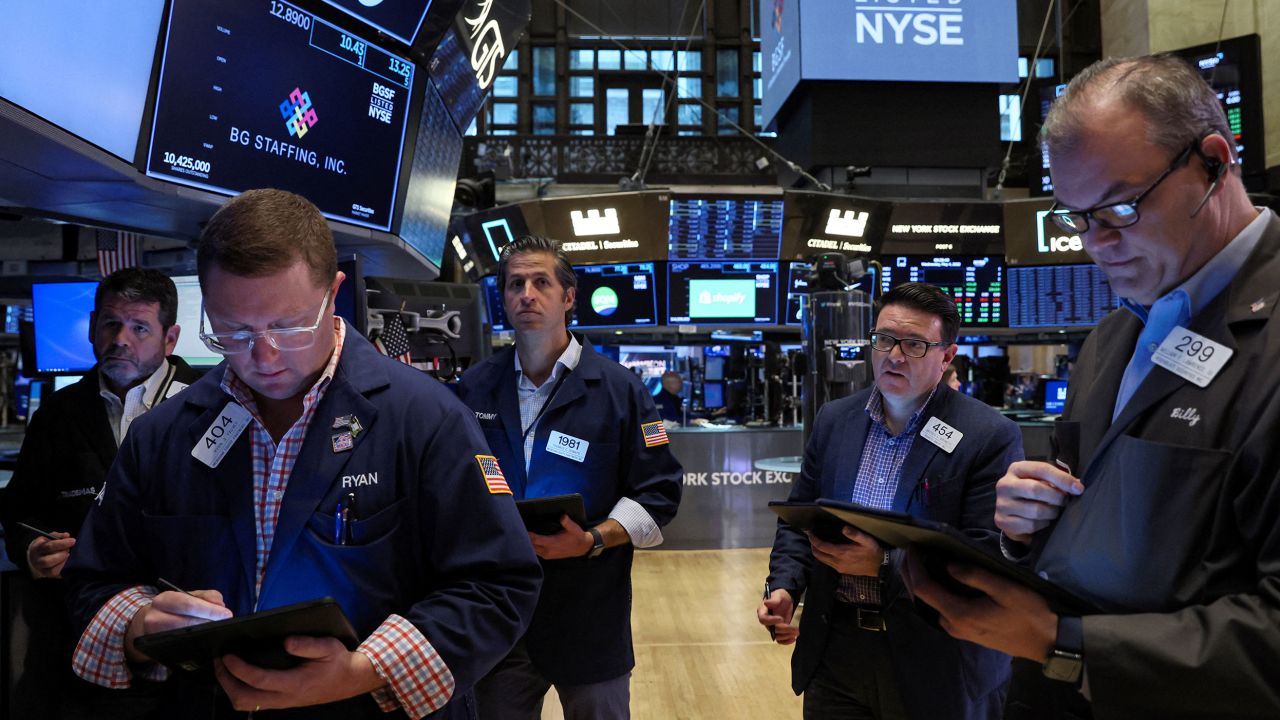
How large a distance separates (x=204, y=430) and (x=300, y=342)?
0.23 metres

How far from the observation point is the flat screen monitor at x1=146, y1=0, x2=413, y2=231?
2660mm

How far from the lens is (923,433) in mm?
2441

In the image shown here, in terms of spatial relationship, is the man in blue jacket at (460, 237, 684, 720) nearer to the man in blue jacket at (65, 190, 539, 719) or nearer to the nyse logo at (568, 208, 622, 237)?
the man in blue jacket at (65, 190, 539, 719)

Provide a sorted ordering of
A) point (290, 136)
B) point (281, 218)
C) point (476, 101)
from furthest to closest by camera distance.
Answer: point (476, 101) < point (290, 136) < point (281, 218)

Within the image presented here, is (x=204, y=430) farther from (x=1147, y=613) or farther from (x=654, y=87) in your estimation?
(x=654, y=87)

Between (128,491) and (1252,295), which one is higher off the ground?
(1252,295)

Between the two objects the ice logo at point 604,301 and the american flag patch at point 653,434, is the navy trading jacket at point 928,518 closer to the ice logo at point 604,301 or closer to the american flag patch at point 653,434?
the american flag patch at point 653,434

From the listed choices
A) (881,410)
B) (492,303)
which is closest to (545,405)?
(881,410)

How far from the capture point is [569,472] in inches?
109

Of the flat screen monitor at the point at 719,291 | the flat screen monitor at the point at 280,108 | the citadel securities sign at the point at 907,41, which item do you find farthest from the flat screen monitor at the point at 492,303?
the flat screen monitor at the point at 280,108

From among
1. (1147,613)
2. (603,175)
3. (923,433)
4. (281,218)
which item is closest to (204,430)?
(281,218)

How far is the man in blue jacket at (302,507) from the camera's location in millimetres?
1377

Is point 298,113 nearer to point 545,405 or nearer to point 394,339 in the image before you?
point 394,339

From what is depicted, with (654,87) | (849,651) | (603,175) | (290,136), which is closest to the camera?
(849,651)
